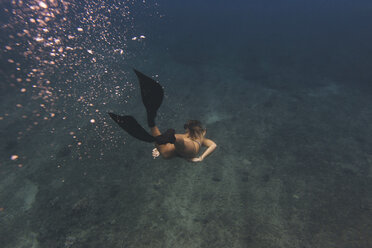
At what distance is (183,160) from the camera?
6602 millimetres

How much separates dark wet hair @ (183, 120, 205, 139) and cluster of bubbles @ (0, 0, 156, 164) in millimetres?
4697

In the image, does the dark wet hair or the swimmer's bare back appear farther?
the dark wet hair

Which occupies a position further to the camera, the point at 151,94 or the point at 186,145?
the point at 186,145

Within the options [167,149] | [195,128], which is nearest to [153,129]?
[167,149]

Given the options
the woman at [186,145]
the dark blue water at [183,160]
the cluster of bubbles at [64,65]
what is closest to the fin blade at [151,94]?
the woman at [186,145]

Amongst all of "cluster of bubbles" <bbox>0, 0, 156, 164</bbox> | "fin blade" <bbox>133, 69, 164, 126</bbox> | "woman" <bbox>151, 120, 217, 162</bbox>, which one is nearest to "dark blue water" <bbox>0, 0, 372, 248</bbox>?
"cluster of bubbles" <bbox>0, 0, 156, 164</bbox>

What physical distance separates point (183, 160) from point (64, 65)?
1238 centimetres

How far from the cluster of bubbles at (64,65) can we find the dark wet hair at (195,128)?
4697mm

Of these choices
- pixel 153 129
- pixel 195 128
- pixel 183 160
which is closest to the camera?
pixel 153 129

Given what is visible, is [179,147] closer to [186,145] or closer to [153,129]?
[186,145]

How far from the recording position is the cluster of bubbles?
29.5 feet

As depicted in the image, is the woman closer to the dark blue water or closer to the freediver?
the freediver

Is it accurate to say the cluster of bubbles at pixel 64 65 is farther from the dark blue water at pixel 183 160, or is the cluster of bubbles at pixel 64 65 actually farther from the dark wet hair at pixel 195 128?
the dark wet hair at pixel 195 128

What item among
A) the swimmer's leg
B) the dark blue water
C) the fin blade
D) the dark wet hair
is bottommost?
the dark blue water
